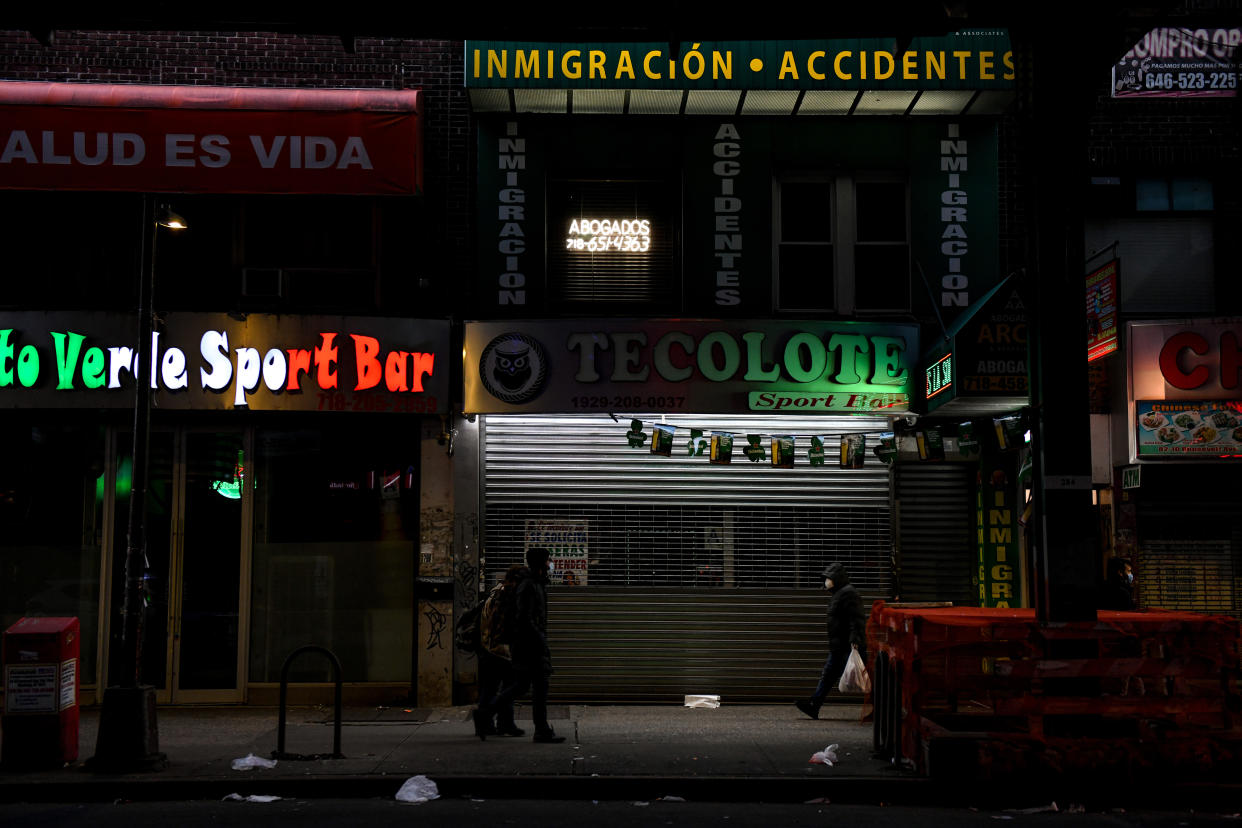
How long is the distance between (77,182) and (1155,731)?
1234 cm

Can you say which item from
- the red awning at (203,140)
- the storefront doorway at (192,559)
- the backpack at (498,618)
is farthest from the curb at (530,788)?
the red awning at (203,140)

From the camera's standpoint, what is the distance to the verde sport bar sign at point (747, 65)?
13.1 metres

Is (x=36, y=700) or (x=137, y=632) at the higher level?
(x=137, y=632)

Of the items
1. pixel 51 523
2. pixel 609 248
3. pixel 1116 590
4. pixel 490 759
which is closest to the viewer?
pixel 490 759

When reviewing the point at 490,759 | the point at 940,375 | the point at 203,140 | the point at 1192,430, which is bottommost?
the point at 490,759

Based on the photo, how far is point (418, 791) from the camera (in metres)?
8.90

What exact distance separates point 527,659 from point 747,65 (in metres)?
7.36

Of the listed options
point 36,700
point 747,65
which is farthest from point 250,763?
point 747,65

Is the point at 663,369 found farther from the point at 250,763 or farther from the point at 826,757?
the point at 250,763

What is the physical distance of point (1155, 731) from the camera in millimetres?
9023

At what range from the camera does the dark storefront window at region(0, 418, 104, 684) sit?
43.8 ft

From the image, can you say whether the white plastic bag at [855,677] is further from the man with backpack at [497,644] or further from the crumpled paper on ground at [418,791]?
the crumpled paper on ground at [418,791]

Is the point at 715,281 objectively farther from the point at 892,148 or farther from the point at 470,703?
the point at 470,703

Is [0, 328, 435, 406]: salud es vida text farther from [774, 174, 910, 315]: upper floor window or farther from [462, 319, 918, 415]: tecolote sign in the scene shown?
[774, 174, 910, 315]: upper floor window
